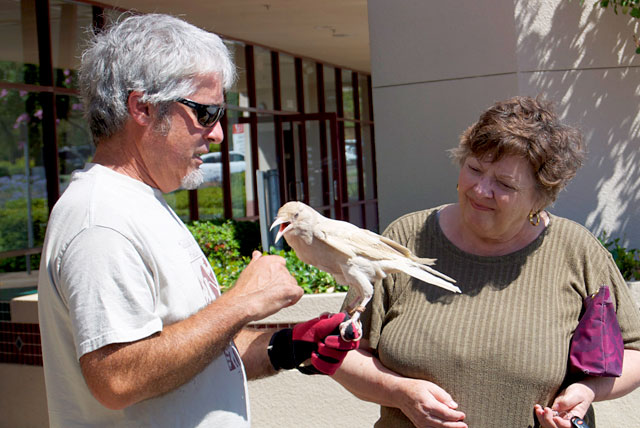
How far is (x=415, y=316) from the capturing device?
2.60 meters

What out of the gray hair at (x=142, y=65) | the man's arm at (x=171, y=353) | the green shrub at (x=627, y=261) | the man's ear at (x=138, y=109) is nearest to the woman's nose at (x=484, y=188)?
the man's arm at (x=171, y=353)

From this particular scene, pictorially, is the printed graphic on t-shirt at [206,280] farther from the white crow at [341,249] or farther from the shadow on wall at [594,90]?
the shadow on wall at [594,90]

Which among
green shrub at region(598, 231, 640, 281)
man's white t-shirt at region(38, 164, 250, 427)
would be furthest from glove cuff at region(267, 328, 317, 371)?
green shrub at region(598, 231, 640, 281)

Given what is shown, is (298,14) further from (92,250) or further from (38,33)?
(92,250)

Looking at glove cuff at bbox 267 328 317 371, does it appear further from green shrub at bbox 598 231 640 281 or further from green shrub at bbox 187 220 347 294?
green shrub at bbox 598 231 640 281

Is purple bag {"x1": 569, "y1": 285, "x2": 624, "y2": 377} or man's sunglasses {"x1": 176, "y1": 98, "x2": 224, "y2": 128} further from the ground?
man's sunglasses {"x1": 176, "y1": 98, "x2": 224, "y2": 128}

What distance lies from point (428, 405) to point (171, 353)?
1.08 m

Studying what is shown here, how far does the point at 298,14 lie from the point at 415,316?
29.1 ft

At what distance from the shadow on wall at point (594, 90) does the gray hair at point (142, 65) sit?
15.4 ft

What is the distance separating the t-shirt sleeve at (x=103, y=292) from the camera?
1658mm

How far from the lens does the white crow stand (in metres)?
2.08

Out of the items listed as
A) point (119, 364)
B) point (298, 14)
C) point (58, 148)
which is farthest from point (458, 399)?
point (298, 14)

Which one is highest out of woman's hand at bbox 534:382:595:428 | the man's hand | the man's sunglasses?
the man's sunglasses

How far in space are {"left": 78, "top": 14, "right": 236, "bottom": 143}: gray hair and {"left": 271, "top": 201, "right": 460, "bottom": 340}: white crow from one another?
19.9 inches
